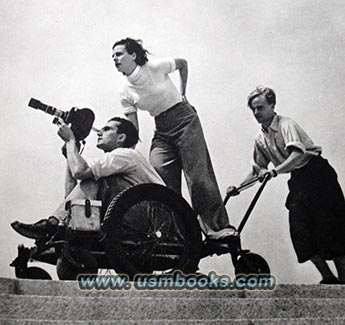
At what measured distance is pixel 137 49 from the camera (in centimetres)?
791

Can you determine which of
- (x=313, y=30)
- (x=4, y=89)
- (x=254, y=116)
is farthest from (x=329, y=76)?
(x=4, y=89)

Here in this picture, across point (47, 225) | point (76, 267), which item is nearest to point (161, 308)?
point (76, 267)

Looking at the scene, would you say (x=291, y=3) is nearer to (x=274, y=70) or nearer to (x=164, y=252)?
(x=274, y=70)

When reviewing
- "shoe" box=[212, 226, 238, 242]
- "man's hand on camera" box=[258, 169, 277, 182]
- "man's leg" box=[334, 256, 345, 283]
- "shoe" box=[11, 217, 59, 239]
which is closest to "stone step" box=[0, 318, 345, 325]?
"shoe" box=[11, 217, 59, 239]

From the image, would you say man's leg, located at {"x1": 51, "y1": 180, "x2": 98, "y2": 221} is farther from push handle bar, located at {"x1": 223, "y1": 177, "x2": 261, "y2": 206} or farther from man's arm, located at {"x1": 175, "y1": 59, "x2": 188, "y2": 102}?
man's arm, located at {"x1": 175, "y1": 59, "x2": 188, "y2": 102}

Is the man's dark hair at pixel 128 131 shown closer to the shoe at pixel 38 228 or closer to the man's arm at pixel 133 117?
the man's arm at pixel 133 117

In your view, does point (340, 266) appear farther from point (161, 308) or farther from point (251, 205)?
point (161, 308)

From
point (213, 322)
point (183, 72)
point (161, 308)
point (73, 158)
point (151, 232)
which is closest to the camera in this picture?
point (213, 322)

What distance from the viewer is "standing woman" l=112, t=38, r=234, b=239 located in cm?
762

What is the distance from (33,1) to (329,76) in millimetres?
3284

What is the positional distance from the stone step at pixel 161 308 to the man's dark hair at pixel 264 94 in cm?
277

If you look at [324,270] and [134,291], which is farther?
[324,270]

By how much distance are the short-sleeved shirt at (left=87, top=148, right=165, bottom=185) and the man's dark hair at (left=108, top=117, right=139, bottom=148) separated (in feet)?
0.59

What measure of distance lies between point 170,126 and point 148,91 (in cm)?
41
